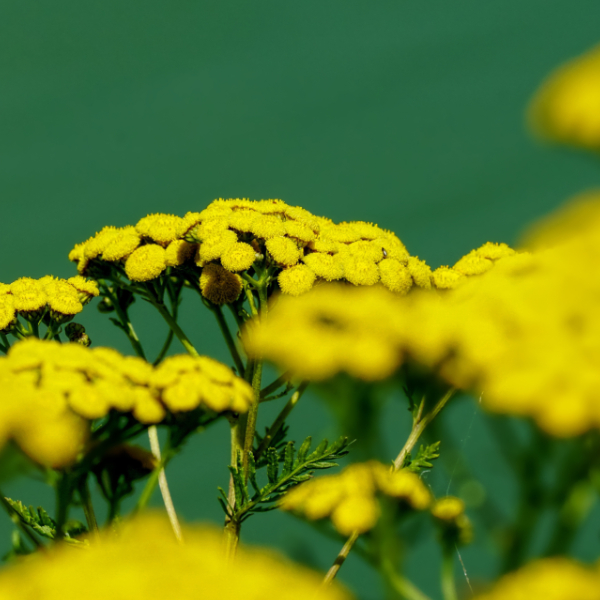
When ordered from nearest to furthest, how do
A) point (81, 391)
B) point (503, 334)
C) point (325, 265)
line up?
point (503, 334)
point (81, 391)
point (325, 265)

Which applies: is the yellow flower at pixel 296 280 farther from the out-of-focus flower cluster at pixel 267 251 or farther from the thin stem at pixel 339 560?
the thin stem at pixel 339 560

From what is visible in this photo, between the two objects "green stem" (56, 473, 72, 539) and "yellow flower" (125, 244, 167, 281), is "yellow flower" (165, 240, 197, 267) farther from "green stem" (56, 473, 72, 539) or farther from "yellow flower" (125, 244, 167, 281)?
"green stem" (56, 473, 72, 539)

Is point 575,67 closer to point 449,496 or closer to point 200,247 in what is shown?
point 449,496

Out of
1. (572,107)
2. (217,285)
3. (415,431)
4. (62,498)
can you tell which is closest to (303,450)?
(415,431)

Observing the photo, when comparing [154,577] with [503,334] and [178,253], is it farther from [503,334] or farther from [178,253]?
[178,253]

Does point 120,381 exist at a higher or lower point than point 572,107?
lower

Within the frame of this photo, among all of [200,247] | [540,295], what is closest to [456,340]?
[540,295]
